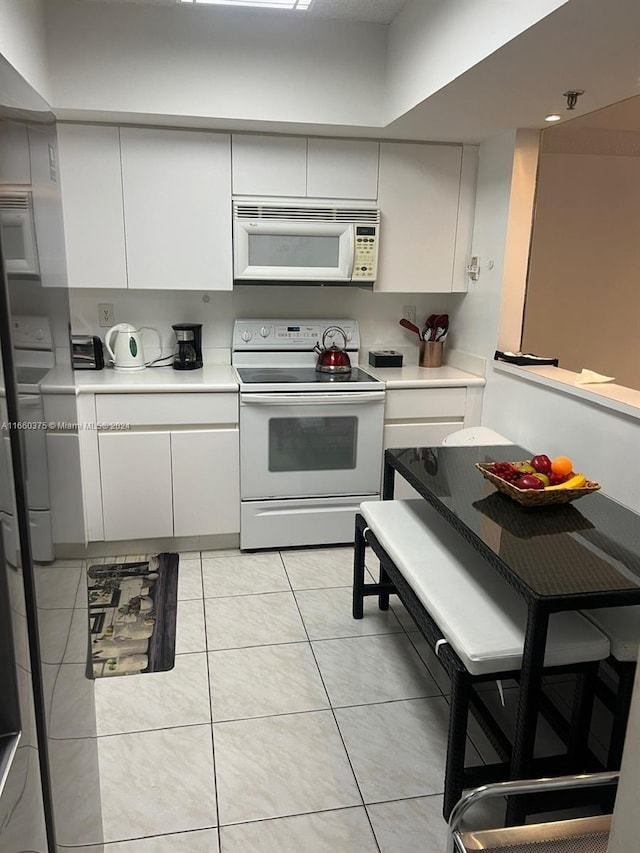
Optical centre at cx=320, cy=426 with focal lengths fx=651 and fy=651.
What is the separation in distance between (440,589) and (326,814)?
0.72m

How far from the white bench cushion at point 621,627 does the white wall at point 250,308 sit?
7.89 ft

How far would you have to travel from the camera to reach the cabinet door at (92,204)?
320 centimetres

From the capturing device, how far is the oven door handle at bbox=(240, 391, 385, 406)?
327 cm

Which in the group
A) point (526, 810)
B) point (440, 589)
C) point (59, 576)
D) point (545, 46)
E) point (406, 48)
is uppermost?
point (406, 48)

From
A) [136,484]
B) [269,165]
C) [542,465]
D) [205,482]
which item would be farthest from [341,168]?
[542,465]

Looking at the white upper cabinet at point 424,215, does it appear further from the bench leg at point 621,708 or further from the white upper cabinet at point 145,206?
the bench leg at point 621,708

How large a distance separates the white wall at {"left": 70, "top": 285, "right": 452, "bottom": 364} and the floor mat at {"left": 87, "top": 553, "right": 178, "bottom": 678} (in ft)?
4.13

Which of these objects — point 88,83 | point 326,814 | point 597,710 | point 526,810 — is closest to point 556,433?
point 597,710

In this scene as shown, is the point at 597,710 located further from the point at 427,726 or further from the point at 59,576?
the point at 59,576

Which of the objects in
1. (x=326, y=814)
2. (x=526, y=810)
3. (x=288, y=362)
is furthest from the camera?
(x=288, y=362)

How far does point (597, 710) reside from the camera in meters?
2.31

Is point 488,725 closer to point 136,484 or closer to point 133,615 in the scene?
point 133,615

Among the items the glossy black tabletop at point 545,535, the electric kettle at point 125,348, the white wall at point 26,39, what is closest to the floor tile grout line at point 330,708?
the glossy black tabletop at point 545,535

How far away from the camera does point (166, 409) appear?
10.6 feet
